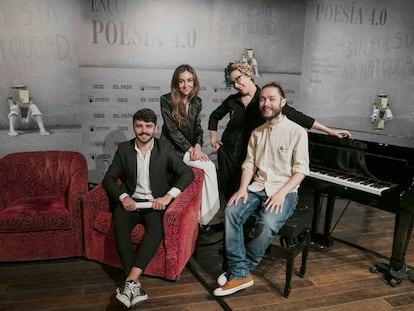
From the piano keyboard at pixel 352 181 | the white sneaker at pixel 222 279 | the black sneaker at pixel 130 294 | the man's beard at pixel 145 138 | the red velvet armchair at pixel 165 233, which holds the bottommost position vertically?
the white sneaker at pixel 222 279

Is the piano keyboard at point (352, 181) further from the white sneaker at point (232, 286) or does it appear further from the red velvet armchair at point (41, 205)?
the red velvet armchair at point (41, 205)

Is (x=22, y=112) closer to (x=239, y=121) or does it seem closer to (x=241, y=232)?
(x=239, y=121)

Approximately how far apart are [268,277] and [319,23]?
326 cm

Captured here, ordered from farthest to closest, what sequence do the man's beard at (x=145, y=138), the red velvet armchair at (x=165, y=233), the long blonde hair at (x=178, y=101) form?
the long blonde hair at (x=178, y=101)
the man's beard at (x=145, y=138)
the red velvet armchair at (x=165, y=233)

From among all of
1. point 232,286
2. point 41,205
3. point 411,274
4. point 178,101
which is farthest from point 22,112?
point 411,274

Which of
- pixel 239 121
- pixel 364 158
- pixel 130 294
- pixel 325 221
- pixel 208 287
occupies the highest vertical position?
pixel 239 121

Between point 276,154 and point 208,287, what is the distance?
3.45ft

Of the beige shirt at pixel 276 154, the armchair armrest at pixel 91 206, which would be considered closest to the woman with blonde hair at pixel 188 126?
the beige shirt at pixel 276 154

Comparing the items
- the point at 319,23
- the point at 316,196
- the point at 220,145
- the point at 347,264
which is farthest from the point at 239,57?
the point at 347,264

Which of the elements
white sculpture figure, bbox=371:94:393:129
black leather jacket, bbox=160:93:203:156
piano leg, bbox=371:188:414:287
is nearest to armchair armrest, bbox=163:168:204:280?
black leather jacket, bbox=160:93:203:156

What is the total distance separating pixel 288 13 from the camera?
14.8 feet

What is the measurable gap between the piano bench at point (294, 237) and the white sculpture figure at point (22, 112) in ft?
9.02

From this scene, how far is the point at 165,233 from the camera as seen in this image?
2.58m

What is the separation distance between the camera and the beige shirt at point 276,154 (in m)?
2.53
